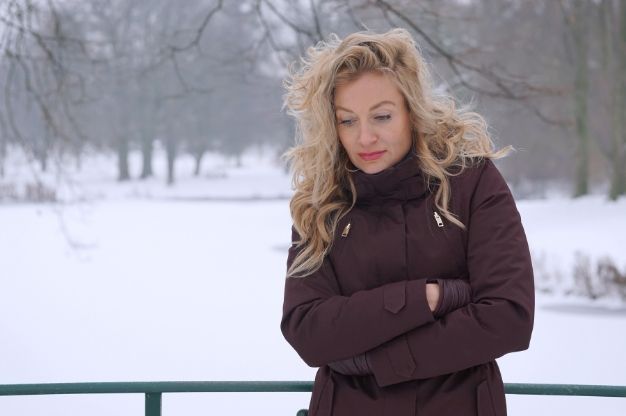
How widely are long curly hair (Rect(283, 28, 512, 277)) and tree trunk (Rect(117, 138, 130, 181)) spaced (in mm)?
27431

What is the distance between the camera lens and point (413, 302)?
4.88ft

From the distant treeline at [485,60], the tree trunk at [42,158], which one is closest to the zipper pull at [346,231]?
the tree trunk at [42,158]

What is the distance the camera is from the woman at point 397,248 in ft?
4.89

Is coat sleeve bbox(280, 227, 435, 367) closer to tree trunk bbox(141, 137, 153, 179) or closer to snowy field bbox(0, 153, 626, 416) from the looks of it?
snowy field bbox(0, 153, 626, 416)

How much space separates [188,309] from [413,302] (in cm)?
1104

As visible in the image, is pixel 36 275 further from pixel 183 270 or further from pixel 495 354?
pixel 495 354

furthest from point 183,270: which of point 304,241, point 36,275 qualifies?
point 304,241

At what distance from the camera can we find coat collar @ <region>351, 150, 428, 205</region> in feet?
5.35

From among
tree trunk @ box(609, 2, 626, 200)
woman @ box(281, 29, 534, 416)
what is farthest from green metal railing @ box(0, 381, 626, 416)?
tree trunk @ box(609, 2, 626, 200)

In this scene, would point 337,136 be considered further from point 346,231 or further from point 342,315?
point 342,315

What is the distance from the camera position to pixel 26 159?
672 cm

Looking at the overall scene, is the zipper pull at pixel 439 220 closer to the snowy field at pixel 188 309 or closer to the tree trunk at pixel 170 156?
the snowy field at pixel 188 309

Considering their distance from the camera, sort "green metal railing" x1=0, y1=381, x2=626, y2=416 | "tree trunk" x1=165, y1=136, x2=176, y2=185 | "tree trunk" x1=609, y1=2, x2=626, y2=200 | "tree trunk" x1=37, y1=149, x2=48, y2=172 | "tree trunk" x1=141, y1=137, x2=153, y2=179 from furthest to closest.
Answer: "tree trunk" x1=141, y1=137, x2=153, y2=179 < "tree trunk" x1=165, y1=136, x2=176, y2=185 < "tree trunk" x1=609, y1=2, x2=626, y2=200 < "tree trunk" x1=37, y1=149, x2=48, y2=172 < "green metal railing" x1=0, y1=381, x2=626, y2=416

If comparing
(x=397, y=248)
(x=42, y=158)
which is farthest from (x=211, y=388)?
(x=42, y=158)
